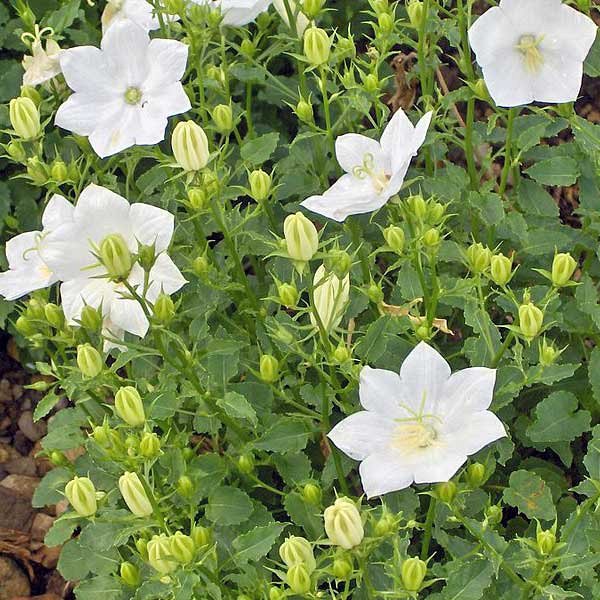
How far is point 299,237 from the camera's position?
2.10 metres

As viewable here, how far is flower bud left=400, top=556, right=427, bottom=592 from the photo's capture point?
1.96m

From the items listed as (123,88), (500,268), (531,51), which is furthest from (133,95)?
(500,268)

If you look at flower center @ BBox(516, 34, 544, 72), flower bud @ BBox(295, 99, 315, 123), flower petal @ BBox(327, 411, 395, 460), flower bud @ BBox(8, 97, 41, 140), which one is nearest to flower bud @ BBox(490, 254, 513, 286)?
flower petal @ BBox(327, 411, 395, 460)

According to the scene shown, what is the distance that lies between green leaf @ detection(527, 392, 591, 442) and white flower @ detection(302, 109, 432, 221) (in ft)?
2.20

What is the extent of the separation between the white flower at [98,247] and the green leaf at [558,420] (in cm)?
96

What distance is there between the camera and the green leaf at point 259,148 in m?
2.85

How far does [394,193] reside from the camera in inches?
91.9

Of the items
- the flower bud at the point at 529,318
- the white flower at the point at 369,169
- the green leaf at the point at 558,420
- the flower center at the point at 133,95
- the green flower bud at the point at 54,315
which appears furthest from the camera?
the flower center at the point at 133,95

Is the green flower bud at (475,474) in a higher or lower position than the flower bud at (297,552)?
lower

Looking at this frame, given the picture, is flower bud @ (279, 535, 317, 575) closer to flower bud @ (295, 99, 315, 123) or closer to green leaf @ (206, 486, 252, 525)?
green leaf @ (206, 486, 252, 525)

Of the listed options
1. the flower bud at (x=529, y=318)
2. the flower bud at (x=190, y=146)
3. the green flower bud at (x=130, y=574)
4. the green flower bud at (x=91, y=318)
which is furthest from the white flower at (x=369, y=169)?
the green flower bud at (x=130, y=574)

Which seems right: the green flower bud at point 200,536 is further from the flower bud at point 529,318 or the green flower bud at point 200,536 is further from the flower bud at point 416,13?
the flower bud at point 416,13

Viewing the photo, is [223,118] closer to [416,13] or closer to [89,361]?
[416,13]

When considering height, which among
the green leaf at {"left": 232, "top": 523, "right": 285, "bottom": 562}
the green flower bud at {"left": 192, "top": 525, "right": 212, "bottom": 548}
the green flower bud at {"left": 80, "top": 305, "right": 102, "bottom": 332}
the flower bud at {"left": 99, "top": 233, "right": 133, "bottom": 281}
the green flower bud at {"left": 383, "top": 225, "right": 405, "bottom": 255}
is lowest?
the green leaf at {"left": 232, "top": 523, "right": 285, "bottom": 562}
